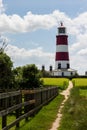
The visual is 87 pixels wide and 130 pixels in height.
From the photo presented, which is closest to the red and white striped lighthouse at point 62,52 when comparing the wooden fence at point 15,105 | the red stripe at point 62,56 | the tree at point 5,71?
the red stripe at point 62,56

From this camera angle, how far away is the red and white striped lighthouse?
4419 inches

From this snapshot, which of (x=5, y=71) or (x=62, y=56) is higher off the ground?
(x=62, y=56)

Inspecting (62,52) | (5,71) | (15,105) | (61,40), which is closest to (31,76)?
(5,71)

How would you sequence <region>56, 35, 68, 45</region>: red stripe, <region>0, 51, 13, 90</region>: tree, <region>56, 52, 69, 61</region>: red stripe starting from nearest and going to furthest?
1. <region>0, 51, 13, 90</region>: tree
2. <region>56, 52, 69, 61</region>: red stripe
3. <region>56, 35, 68, 45</region>: red stripe

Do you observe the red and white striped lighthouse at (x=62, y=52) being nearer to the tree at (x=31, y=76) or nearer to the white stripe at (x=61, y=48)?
the white stripe at (x=61, y=48)

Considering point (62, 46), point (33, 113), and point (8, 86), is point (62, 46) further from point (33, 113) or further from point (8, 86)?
point (33, 113)

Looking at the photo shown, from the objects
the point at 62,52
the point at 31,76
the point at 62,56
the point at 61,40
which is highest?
the point at 61,40

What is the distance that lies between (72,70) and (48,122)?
11192 cm

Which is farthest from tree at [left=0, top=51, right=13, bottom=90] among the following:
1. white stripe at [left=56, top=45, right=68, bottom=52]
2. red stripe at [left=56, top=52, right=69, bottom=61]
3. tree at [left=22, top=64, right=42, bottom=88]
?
white stripe at [left=56, top=45, right=68, bottom=52]

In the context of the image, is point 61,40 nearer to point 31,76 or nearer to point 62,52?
point 62,52

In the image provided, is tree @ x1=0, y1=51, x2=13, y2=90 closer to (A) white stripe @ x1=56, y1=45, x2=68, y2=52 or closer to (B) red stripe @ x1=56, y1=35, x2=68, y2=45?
(A) white stripe @ x1=56, y1=45, x2=68, y2=52

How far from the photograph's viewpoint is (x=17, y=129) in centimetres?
1625

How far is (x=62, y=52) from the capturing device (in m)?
112

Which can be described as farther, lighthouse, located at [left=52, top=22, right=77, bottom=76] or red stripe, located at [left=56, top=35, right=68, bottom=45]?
red stripe, located at [left=56, top=35, right=68, bottom=45]
